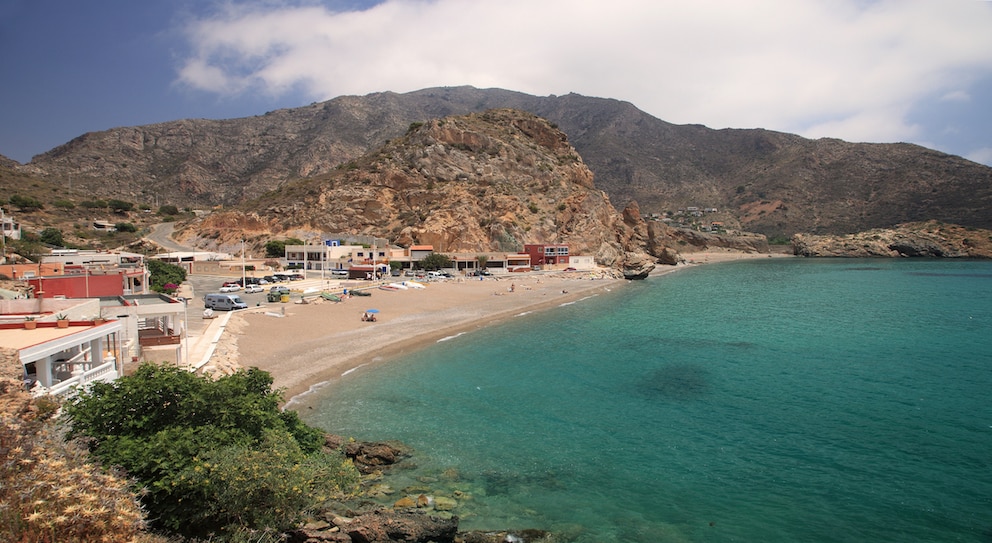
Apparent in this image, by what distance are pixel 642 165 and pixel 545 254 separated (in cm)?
11223

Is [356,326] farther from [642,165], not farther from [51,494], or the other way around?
[642,165]

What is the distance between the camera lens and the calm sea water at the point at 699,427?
10.9m

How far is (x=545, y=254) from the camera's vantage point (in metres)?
73.5

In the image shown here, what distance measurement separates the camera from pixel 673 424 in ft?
53.2

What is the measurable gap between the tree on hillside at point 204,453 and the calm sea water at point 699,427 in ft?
12.0

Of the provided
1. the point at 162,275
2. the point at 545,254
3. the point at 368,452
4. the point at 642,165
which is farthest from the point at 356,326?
the point at 642,165

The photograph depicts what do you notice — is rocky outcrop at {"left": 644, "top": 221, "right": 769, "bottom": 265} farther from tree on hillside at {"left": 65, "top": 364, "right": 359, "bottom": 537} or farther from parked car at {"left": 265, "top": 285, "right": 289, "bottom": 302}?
Answer: tree on hillside at {"left": 65, "top": 364, "right": 359, "bottom": 537}

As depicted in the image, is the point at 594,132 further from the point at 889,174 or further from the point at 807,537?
the point at 807,537

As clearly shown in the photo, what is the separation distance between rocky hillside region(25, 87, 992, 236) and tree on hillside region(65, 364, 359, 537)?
342ft

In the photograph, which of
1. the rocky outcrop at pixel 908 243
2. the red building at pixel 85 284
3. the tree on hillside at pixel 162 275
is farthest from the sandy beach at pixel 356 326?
the rocky outcrop at pixel 908 243

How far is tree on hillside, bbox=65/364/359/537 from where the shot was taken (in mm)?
7453

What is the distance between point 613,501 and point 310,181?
80.7 meters

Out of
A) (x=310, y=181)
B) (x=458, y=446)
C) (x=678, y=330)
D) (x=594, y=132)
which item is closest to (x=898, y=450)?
(x=458, y=446)

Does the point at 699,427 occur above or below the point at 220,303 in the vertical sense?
below
